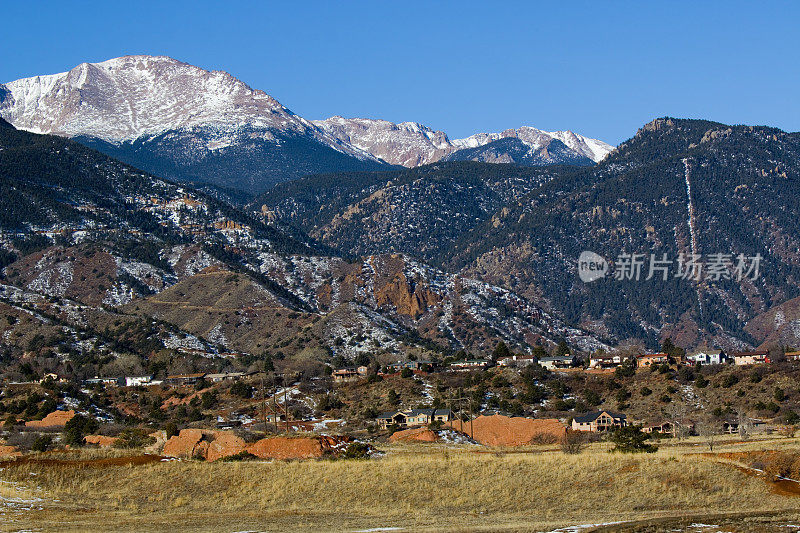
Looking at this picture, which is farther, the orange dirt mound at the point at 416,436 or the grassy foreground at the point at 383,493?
the orange dirt mound at the point at 416,436

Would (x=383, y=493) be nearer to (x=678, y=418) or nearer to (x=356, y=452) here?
(x=356, y=452)

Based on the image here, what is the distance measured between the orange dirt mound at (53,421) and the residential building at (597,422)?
155 ft

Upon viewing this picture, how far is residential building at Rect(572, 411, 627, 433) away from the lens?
97.4m

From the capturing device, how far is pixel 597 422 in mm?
99000

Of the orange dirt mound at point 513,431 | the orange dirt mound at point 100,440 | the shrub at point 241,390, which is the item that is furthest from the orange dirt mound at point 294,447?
the shrub at point 241,390

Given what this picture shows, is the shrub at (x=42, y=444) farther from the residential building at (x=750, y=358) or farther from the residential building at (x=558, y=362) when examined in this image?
the residential building at (x=750, y=358)

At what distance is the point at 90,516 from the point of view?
155 ft

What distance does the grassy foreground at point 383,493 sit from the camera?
46.9 metres

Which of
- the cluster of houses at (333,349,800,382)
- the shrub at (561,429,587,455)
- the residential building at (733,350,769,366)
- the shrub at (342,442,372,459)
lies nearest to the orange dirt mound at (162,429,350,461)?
the shrub at (342,442,372,459)

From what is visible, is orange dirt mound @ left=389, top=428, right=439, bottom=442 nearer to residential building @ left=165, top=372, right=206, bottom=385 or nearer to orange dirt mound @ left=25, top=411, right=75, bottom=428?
orange dirt mound @ left=25, top=411, right=75, bottom=428

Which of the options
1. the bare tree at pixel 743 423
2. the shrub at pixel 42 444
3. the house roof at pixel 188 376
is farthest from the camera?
the house roof at pixel 188 376

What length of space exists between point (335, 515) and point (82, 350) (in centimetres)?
12943

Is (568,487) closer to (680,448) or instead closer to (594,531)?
(594,531)

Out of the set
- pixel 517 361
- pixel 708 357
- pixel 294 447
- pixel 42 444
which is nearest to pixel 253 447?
pixel 294 447
